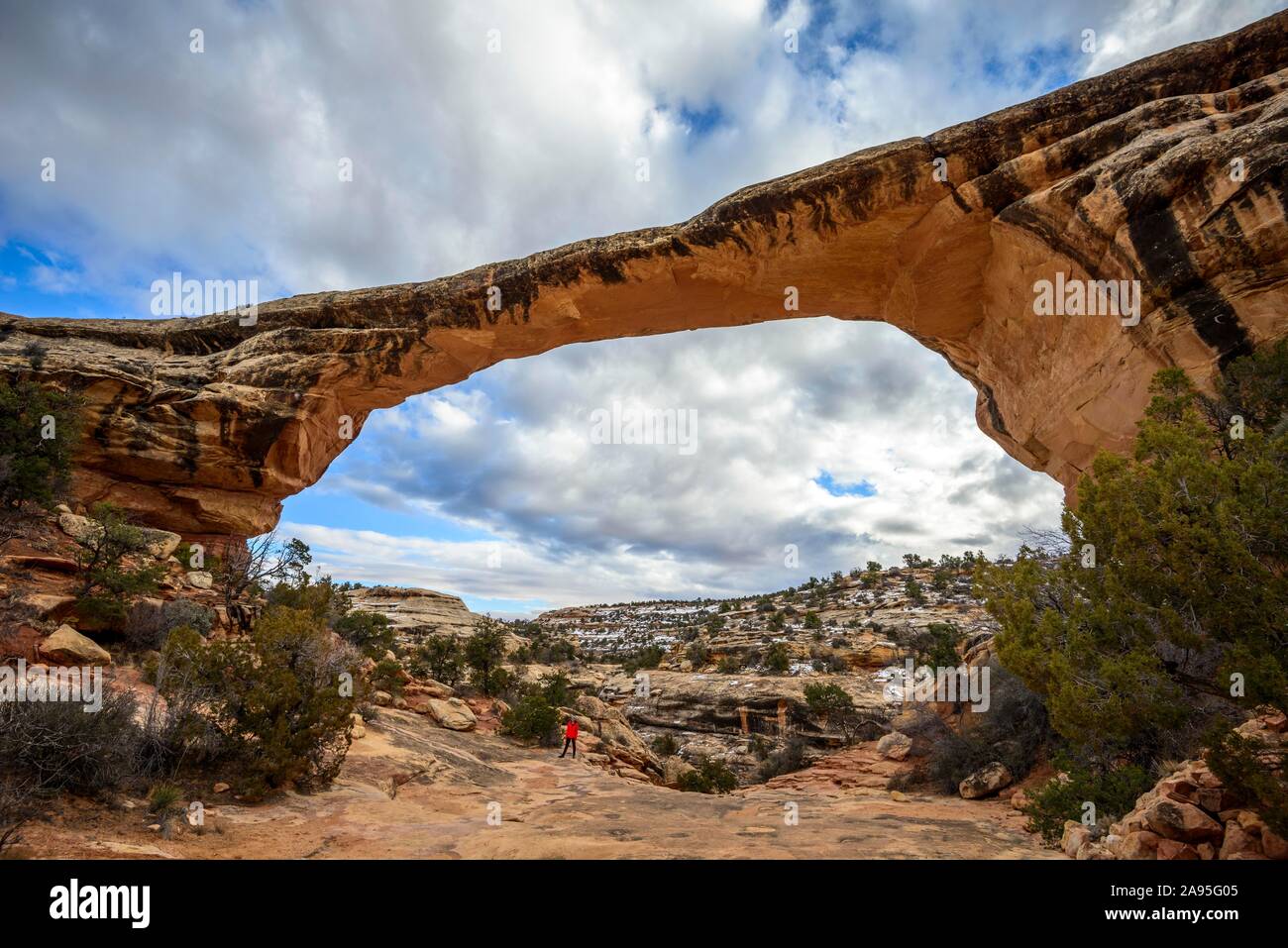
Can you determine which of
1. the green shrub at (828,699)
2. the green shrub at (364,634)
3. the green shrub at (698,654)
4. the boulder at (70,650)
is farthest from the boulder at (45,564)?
the green shrub at (698,654)

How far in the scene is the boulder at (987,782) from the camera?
933 cm

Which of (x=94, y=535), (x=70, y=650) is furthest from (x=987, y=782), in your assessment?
(x=94, y=535)

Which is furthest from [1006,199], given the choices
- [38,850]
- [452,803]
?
[38,850]

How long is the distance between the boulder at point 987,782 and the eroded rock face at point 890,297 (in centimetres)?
544

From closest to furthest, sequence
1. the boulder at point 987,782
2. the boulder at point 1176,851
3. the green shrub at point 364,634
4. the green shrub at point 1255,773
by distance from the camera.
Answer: the green shrub at point 1255,773
the boulder at point 1176,851
the boulder at point 987,782
the green shrub at point 364,634

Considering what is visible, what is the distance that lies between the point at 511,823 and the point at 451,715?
725 cm

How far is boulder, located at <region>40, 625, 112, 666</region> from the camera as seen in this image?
725 centimetres

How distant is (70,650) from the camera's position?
7.39 m

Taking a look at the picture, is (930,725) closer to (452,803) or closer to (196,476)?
(452,803)

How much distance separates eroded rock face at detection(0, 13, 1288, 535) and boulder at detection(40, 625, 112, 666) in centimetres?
645

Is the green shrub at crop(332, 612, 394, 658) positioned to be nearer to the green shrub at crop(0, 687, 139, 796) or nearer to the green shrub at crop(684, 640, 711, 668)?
the green shrub at crop(0, 687, 139, 796)

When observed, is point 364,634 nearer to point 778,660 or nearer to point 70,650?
point 70,650

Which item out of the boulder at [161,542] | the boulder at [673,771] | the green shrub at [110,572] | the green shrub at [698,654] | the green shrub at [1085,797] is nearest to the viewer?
the green shrub at [1085,797]

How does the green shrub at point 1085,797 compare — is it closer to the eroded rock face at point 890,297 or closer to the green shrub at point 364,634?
the eroded rock face at point 890,297
